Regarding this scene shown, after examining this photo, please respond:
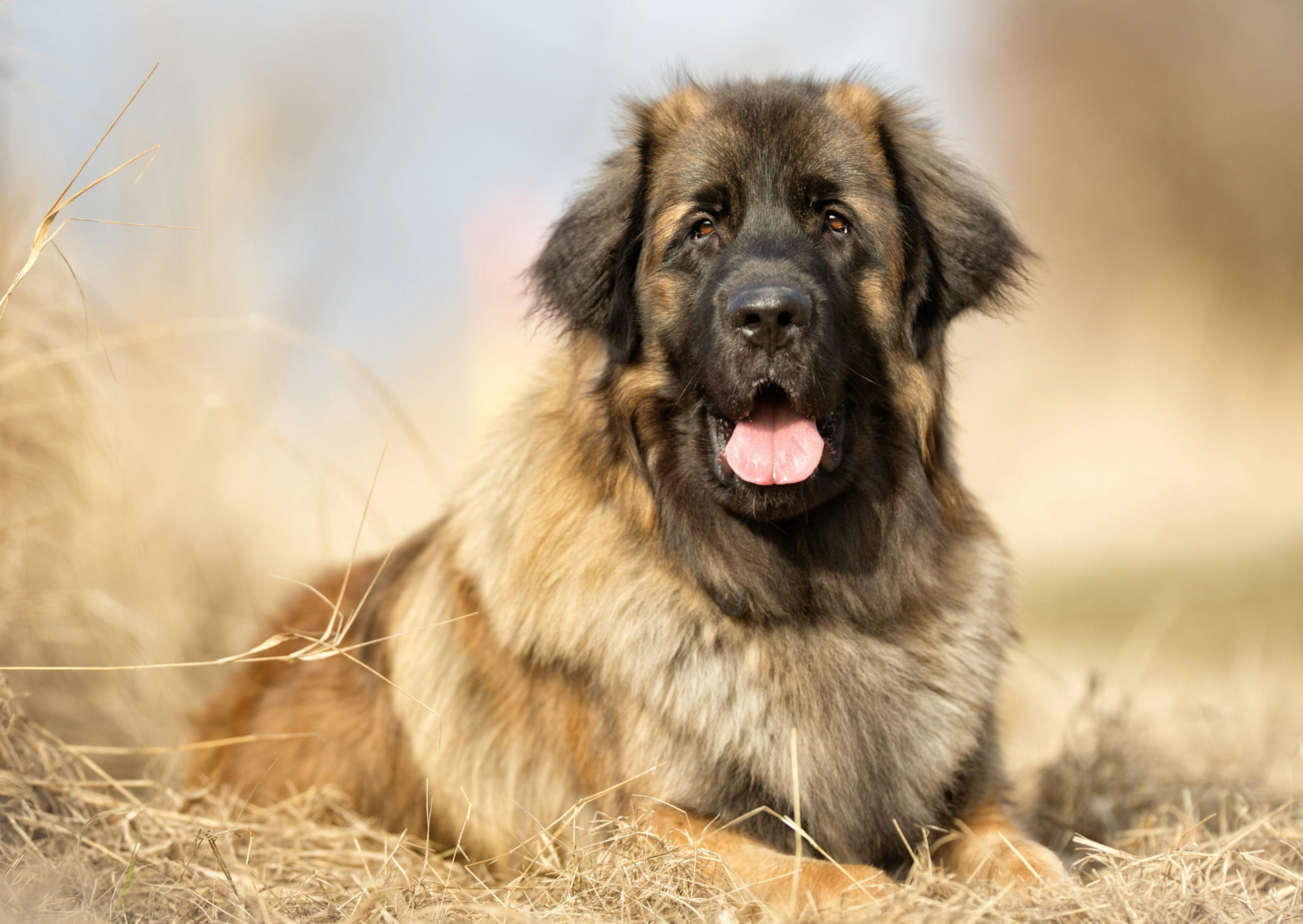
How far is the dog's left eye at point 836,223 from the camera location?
287 centimetres

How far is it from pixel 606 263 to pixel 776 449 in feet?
2.50

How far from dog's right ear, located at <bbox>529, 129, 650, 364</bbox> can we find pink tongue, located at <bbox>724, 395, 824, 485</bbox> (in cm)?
44

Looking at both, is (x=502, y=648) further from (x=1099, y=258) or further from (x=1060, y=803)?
(x=1099, y=258)

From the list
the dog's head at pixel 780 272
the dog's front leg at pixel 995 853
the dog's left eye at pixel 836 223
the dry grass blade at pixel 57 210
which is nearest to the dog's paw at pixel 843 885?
the dog's front leg at pixel 995 853

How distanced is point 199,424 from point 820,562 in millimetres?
4657

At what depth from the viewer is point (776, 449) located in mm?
2719

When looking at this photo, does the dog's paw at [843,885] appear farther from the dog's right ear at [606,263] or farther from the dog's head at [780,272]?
the dog's right ear at [606,263]

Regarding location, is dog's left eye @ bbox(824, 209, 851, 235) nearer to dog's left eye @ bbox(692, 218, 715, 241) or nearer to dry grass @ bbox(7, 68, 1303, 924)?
dog's left eye @ bbox(692, 218, 715, 241)

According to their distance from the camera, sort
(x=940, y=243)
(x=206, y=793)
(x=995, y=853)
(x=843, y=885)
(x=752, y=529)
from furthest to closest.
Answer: (x=206, y=793), (x=940, y=243), (x=752, y=529), (x=995, y=853), (x=843, y=885)

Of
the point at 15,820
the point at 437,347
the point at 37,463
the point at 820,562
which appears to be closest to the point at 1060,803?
the point at 820,562

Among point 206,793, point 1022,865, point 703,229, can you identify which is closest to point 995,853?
Answer: point 1022,865

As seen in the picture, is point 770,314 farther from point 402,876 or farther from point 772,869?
point 402,876

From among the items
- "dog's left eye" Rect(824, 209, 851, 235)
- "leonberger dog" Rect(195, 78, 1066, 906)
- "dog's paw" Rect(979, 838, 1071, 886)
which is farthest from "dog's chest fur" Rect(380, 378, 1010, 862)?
"dog's left eye" Rect(824, 209, 851, 235)

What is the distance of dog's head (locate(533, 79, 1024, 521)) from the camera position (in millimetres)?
2701
